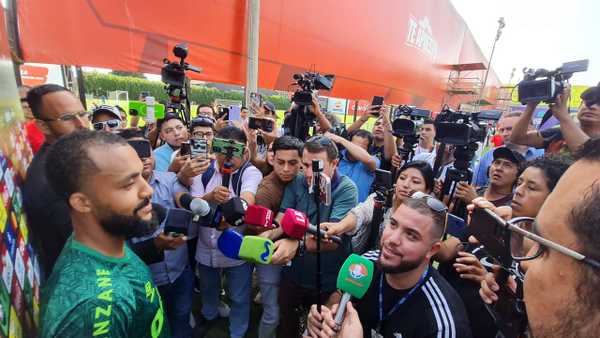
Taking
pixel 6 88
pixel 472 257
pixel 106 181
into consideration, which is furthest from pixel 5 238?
pixel 472 257

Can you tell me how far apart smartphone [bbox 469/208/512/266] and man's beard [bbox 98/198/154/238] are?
4.45 feet

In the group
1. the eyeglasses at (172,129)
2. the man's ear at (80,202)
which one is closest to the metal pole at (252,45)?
the eyeglasses at (172,129)

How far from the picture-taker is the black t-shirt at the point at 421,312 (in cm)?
129

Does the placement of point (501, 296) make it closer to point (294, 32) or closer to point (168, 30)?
point (168, 30)

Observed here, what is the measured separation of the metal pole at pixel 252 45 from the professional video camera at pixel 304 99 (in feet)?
8.27

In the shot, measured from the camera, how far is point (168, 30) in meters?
4.68

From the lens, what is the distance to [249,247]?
1.33m

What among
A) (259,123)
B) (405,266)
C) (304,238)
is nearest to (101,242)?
(304,238)

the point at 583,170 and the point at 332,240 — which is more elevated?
the point at 583,170

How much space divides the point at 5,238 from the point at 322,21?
7.40 metres

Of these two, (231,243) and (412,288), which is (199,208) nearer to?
(231,243)

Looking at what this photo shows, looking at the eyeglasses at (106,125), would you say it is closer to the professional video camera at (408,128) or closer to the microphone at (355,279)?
the microphone at (355,279)

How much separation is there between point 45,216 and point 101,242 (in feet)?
1.45

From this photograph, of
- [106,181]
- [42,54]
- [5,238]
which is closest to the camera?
[5,238]
